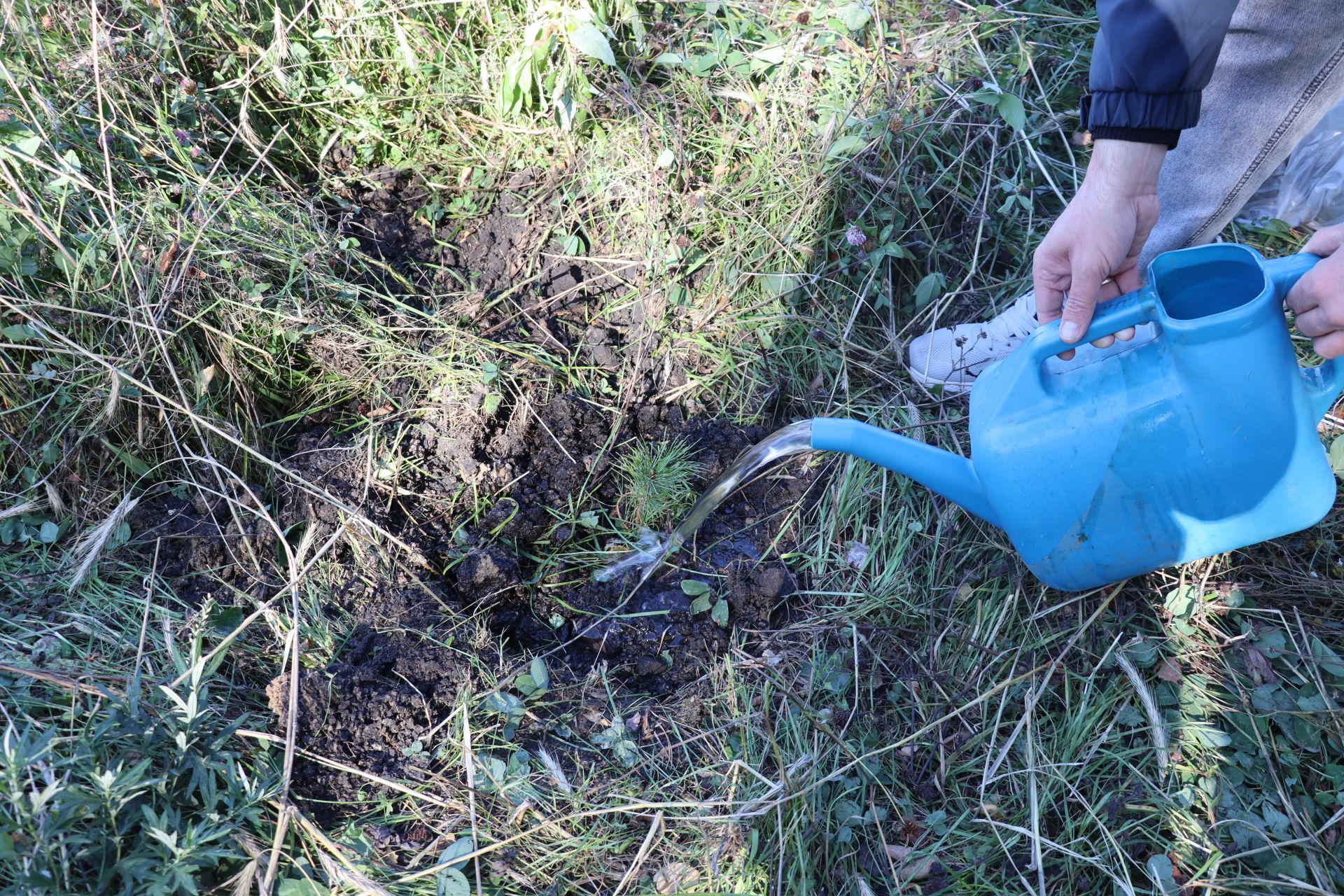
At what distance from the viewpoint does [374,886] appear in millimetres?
1288

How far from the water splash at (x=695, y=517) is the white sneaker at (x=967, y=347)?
1.18 ft

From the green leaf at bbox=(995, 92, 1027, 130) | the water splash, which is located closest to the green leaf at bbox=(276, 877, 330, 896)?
the water splash

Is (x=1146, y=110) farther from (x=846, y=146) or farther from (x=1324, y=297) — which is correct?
(x=846, y=146)

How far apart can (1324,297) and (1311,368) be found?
0.55ft

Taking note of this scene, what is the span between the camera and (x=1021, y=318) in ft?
5.97

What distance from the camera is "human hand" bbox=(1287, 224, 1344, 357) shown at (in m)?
1.08

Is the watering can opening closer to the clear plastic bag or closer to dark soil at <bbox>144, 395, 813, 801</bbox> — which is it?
dark soil at <bbox>144, 395, 813, 801</bbox>

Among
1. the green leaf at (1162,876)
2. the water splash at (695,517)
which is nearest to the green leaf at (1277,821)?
the green leaf at (1162,876)

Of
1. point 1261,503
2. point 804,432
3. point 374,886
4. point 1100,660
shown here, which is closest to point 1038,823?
point 1100,660

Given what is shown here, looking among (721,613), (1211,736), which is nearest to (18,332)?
(721,613)

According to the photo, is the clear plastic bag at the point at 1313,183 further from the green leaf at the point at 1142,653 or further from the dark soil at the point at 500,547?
the dark soil at the point at 500,547

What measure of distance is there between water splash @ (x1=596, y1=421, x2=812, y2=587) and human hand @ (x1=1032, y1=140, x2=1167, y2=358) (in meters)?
0.67

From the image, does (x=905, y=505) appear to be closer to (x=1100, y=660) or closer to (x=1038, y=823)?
(x=1100, y=660)

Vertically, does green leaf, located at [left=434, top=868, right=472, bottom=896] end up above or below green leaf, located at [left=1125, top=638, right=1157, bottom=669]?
above
